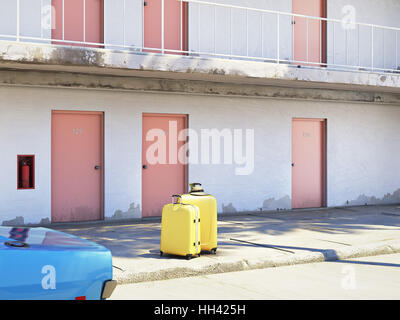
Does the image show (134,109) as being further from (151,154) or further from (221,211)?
(221,211)

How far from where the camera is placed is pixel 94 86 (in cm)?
1159

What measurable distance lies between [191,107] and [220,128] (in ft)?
2.85

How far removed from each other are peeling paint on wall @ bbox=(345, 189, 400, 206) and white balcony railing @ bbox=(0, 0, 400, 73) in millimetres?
3370

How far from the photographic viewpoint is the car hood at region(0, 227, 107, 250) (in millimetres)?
3899

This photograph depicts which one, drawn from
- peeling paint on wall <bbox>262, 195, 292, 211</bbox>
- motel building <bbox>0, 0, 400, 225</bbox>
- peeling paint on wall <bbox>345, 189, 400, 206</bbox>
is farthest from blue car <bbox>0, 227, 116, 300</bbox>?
peeling paint on wall <bbox>345, 189, 400, 206</bbox>

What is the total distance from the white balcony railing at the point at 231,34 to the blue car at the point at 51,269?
6.60m

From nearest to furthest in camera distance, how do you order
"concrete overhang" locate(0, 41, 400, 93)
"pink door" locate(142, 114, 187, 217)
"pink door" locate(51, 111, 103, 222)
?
"concrete overhang" locate(0, 41, 400, 93) → "pink door" locate(51, 111, 103, 222) → "pink door" locate(142, 114, 187, 217)

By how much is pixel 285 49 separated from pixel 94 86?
488cm

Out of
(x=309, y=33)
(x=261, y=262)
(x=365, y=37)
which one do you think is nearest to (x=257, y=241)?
(x=261, y=262)


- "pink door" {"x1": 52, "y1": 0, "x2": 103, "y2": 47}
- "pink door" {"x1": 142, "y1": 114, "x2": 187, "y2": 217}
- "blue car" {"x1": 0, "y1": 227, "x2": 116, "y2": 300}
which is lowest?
"blue car" {"x1": 0, "y1": 227, "x2": 116, "y2": 300}

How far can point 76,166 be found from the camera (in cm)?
1171

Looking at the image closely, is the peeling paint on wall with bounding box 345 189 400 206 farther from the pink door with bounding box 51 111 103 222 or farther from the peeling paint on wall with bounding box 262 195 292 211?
the pink door with bounding box 51 111 103 222

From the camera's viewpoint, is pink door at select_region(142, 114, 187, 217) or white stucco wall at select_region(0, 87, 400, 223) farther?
pink door at select_region(142, 114, 187, 217)
